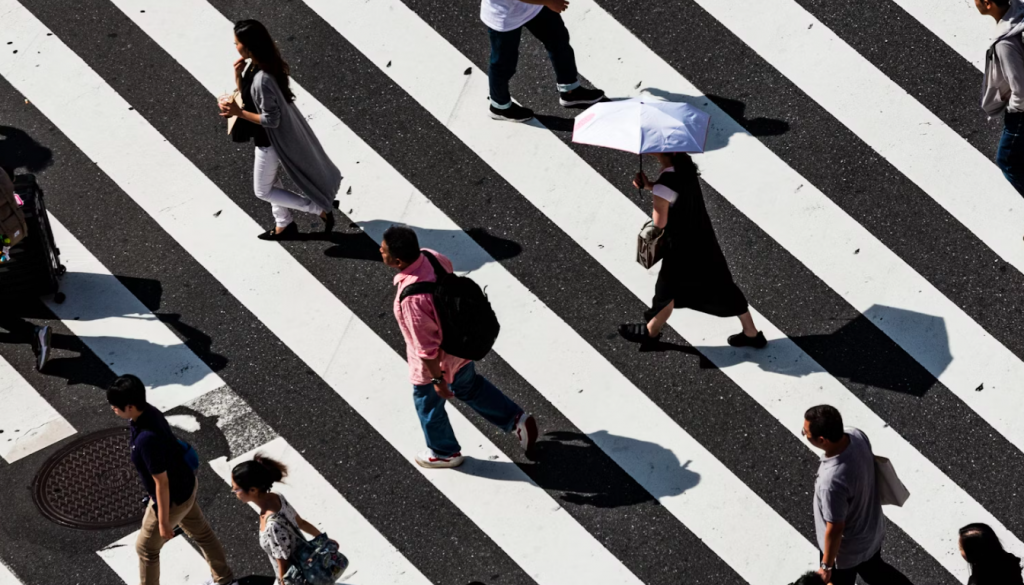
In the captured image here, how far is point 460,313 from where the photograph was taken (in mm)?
7930

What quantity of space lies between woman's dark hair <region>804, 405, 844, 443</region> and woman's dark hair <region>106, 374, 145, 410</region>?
11.5ft

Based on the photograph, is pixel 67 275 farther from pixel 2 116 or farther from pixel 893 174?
pixel 893 174

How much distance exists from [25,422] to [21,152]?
2.34 metres

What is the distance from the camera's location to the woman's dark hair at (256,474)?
7.34 m

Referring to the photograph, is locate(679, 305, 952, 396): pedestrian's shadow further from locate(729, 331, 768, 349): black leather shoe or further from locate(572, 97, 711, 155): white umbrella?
locate(572, 97, 711, 155): white umbrella

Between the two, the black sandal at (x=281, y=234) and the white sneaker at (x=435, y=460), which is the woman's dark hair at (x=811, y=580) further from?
the black sandal at (x=281, y=234)

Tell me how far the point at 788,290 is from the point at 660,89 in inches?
78.7

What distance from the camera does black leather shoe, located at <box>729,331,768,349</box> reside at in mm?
9344

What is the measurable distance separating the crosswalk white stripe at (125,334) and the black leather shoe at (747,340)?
343 centimetres

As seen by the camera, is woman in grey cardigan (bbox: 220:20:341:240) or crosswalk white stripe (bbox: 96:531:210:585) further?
woman in grey cardigan (bbox: 220:20:341:240)

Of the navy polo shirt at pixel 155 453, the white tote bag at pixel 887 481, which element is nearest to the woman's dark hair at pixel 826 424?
the white tote bag at pixel 887 481

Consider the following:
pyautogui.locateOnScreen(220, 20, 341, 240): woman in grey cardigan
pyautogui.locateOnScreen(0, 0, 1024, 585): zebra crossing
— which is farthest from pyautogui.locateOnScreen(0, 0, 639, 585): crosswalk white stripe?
pyautogui.locateOnScreen(220, 20, 341, 240): woman in grey cardigan

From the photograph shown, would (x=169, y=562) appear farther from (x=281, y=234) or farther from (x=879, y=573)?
(x=879, y=573)

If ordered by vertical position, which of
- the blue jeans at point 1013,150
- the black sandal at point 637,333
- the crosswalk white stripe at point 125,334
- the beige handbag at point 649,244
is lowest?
the crosswalk white stripe at point 125,334
